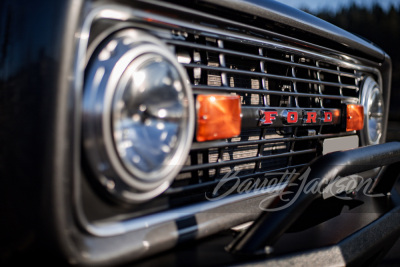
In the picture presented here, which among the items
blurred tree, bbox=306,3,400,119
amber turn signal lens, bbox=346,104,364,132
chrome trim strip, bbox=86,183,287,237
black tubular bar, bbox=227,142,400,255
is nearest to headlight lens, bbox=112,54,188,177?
chrome trim strip, bbox=86,183,287,237

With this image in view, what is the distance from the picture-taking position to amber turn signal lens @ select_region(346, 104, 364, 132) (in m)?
1.77

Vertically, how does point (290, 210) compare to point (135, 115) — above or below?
below

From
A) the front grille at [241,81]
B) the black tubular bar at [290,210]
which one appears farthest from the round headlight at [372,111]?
the black tubular bar at [290,210]

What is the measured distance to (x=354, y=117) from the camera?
1781 mm

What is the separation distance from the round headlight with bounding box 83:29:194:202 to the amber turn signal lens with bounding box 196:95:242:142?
0.25ft

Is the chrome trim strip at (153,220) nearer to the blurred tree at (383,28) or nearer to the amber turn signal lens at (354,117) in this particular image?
the amber turn signal lens at (354,117)

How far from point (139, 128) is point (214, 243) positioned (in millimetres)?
406

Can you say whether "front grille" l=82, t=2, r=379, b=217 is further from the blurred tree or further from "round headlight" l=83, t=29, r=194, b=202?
the blurred tree

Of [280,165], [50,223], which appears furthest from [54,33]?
[280,165]

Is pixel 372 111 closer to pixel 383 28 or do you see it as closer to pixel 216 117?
pixel 216 117

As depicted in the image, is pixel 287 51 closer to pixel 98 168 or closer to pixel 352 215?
pixel 352 215

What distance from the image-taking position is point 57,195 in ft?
2.55

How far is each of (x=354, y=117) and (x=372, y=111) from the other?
0.24 m

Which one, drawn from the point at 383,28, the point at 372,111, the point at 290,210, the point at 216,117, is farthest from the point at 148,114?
the point at 383,28
